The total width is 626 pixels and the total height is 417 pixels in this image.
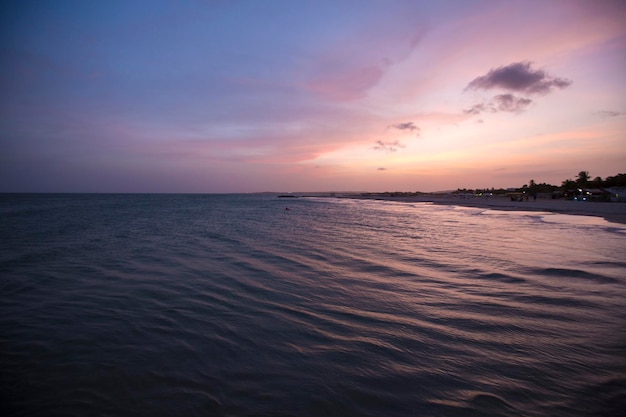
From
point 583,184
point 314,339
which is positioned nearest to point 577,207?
point 583,184

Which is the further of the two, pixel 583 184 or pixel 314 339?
pixel 583 184

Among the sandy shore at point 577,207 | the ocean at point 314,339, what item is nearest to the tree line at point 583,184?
the sandy shore at point 577,207

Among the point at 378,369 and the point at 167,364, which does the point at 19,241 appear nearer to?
the point at 167,364

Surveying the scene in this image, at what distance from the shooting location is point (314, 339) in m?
5.73

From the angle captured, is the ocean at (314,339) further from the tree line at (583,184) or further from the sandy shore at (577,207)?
the tree line at (583,184)

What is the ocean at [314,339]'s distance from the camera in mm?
3998

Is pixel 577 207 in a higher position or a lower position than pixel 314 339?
higher

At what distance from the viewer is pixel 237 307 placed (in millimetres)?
7441

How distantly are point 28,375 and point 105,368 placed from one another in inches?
41.4

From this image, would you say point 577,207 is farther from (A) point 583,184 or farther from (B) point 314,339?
(B) point 314,339

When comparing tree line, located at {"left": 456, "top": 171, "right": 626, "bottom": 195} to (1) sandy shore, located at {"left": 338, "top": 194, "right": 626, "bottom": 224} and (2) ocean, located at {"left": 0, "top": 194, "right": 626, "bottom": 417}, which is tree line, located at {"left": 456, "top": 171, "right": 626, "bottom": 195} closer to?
(1) sandy shore, located at {"left": 338, "top": 194, "right": 626, "bottom": 224}

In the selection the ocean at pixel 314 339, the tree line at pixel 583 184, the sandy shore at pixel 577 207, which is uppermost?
the tree line at pixel 583 184

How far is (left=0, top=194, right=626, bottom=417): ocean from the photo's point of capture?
4.00 meters

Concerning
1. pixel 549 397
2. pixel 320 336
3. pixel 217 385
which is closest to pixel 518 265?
pixel 549 397
